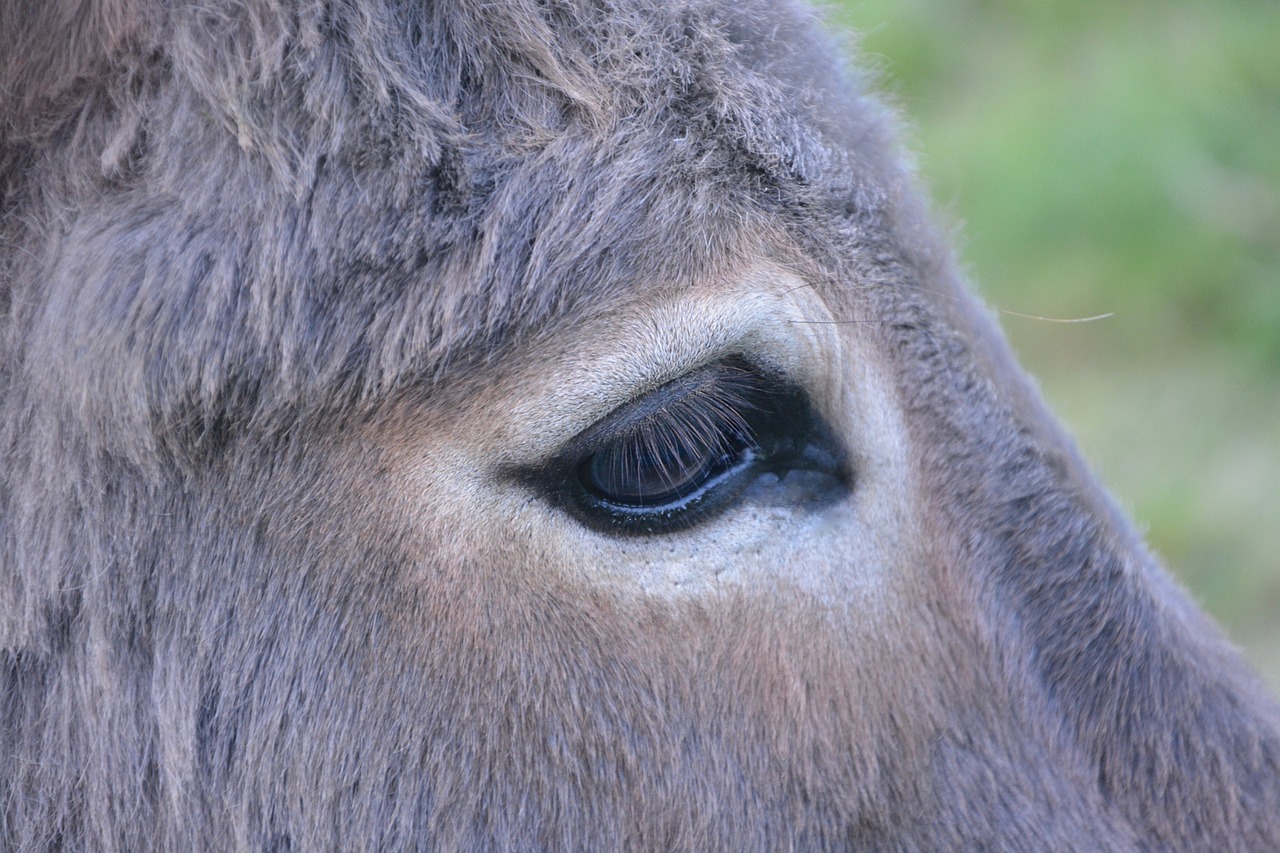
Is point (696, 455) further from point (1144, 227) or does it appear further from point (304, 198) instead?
point (1144, 227)

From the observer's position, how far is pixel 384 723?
175 cm

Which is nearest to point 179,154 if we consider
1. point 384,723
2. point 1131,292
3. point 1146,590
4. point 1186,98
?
point 384,723

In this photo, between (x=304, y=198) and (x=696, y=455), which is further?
(x=696, y=455)

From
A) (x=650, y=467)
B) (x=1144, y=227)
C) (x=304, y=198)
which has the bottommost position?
(x=650, y=467)

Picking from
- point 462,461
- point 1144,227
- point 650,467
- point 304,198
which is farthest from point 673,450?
point 1144,227

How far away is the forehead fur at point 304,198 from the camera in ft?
5.38

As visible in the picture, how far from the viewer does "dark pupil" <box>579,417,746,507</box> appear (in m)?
1.77

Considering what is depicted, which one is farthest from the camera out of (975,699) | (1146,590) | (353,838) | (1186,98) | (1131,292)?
(1186,98)

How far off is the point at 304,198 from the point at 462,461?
42cm

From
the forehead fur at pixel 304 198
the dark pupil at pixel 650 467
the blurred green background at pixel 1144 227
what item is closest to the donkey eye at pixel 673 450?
the dark pupil at pixel 650 467

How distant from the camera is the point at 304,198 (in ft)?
5.41

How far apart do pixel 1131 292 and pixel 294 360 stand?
472 cm

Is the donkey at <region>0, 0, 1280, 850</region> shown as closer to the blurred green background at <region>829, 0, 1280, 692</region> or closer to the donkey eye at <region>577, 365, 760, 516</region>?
the donkey eye at <region>577, 365, 760, 516</region>

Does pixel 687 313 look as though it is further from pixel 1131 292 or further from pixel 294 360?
→ pixel 1131 292
